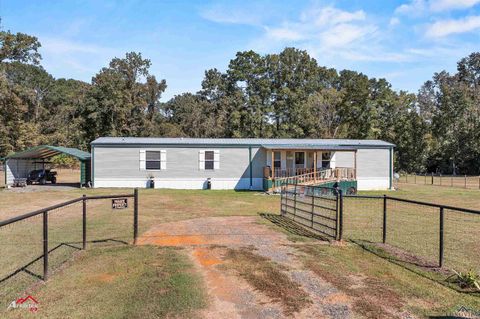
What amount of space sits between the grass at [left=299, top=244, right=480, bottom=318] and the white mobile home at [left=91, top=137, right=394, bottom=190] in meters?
14.5

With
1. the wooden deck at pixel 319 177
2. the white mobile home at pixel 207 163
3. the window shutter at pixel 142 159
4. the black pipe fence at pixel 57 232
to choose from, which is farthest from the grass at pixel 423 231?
the window shutter at pixel 142 159

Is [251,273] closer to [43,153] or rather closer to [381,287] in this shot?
[381,287]

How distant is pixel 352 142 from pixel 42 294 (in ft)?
73.0

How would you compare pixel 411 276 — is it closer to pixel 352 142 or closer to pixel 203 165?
pixel 203 165

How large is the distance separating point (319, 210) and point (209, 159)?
12.8 m

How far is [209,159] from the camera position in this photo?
22.0m

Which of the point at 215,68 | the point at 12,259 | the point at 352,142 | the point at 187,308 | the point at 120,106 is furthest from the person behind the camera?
the point at 215,68

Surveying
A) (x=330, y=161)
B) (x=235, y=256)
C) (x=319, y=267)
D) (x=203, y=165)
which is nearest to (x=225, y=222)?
(x=235, y=256)

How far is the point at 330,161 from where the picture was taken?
2272cm

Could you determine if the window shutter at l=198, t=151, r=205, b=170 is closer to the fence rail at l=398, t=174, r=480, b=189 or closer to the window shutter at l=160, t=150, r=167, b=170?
the window shutter at l=160, t=150, r=167, b=170

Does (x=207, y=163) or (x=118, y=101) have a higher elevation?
(x=118, y=101)
